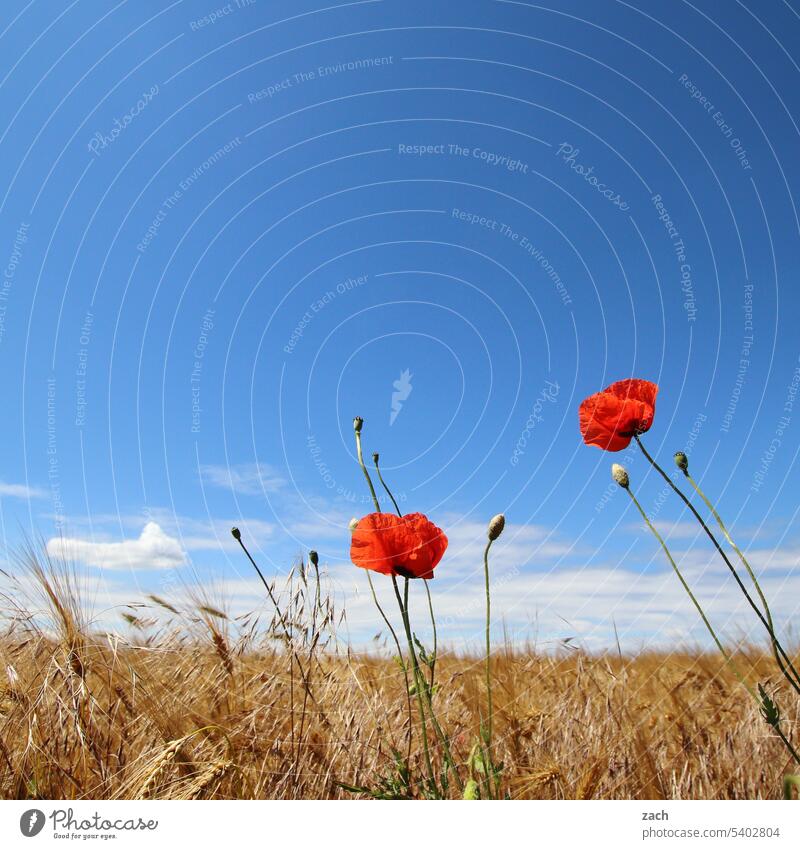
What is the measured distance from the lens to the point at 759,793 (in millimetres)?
2090

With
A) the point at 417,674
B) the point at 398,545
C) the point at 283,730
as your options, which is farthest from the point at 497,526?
the point at 283,730

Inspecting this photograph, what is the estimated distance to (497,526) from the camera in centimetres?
192

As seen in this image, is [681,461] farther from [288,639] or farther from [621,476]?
[288,639]

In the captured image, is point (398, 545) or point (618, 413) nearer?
point (398, 545)

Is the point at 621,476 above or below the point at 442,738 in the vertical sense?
above

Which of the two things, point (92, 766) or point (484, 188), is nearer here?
point (92, 766)

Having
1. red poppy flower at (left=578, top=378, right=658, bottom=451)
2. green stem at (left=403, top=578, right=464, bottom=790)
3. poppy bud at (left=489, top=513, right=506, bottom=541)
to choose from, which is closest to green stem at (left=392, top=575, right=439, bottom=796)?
green stem at (left=403, top=578, right=464, bottom=790)

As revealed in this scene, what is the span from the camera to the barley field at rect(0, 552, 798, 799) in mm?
2025

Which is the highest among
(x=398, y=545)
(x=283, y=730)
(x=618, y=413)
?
(x=618, y=413)

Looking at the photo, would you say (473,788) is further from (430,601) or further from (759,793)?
(759,793)

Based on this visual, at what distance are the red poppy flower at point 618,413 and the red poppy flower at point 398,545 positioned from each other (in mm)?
661

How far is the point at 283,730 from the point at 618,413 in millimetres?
1459
